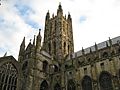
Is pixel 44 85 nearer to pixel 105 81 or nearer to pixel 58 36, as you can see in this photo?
pixel 105 81

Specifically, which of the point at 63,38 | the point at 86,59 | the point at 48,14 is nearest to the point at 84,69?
the point at 86,59

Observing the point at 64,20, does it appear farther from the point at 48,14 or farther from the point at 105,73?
the point at 105,73

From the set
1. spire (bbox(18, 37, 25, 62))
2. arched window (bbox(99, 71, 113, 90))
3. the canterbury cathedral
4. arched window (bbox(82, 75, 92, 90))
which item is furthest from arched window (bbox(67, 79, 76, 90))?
spire (bbox(18, 37, 25, 62))

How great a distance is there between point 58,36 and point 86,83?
1961 cm

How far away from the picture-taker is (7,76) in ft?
82.9

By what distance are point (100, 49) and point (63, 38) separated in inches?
566

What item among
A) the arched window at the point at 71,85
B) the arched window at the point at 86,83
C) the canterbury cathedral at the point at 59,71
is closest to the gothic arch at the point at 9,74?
the canterbury cathedral at the point at 59,71

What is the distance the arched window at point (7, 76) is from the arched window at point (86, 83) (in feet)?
37.8

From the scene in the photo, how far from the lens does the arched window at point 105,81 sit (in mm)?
25372

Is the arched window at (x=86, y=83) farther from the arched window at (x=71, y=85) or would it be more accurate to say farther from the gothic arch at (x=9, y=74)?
the gothic arch at (x=9, y=74)

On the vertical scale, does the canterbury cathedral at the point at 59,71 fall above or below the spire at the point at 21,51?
below

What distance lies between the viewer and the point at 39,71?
31.3 m

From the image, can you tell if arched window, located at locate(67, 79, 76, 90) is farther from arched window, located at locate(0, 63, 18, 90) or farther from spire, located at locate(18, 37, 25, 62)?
spire, located at locate(18, 37, 25, 62)

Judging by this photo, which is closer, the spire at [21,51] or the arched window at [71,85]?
the arched window at [71,85]
